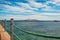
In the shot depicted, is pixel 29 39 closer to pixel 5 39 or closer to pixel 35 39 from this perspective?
pixel 35 39

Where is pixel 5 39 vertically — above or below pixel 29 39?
above

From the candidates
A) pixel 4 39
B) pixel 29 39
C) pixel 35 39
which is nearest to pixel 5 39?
pixel 4 39

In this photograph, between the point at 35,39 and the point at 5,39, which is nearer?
the point at 5,39

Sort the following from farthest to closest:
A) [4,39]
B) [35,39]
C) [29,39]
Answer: [35,39]
[29,39]
[4,39]

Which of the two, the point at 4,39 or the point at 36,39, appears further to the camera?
the point at 36,39

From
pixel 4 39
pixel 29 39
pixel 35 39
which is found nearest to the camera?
pixel 4 39

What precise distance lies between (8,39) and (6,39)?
0.26ft

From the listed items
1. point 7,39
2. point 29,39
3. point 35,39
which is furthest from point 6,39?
point 35,39

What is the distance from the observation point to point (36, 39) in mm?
18812

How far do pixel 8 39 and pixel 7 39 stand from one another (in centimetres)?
6

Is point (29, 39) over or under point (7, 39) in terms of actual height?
under

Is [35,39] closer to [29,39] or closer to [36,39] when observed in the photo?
[36,39]

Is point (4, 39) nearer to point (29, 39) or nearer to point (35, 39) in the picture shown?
point (29, 39)

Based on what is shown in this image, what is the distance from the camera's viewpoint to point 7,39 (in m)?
4.90
